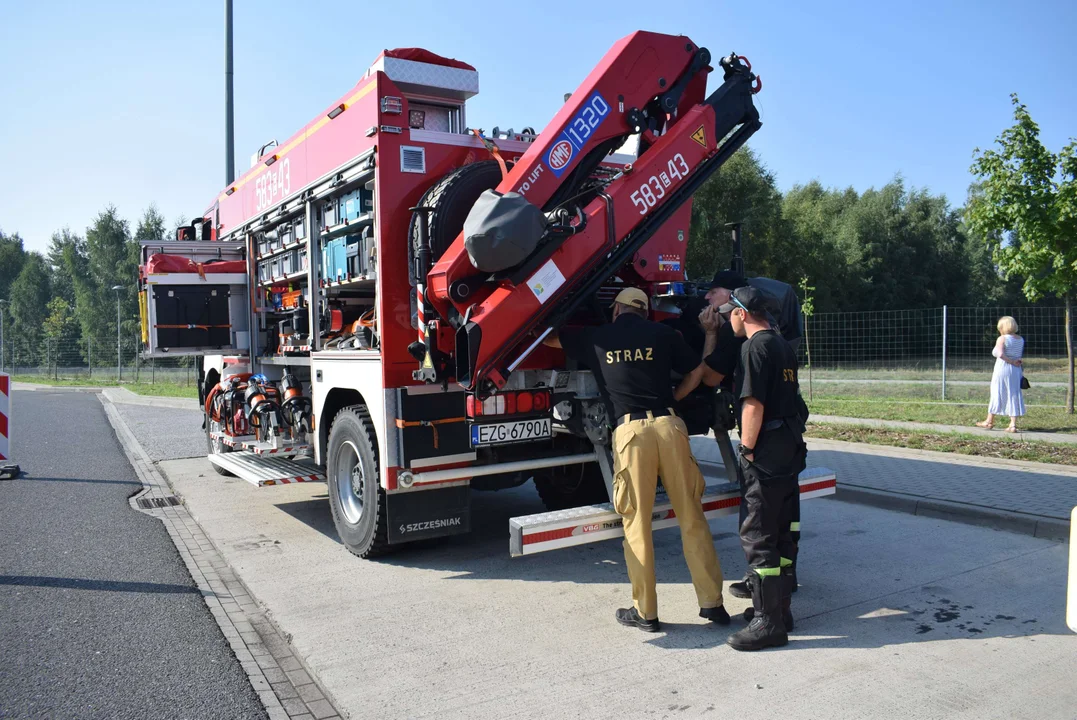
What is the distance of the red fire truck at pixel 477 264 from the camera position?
4.75 m

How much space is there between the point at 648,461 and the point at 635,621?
2.90 feet

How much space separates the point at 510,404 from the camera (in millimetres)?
5371

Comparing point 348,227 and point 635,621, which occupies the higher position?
point 348,227

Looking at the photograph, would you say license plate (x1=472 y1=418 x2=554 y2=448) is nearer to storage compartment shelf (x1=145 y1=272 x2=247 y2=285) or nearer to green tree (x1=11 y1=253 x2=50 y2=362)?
storage compartment shelf (x1=145 y1=272 x2=247 y2=285)

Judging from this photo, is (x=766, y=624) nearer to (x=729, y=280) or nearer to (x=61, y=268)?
(x=729, y=280)

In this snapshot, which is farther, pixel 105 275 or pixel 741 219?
pixel 105 275

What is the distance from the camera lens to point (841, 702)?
347 cm

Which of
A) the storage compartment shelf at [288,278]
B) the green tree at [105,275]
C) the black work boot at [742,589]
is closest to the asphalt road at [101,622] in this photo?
the storage compartment shelf at [288,278]

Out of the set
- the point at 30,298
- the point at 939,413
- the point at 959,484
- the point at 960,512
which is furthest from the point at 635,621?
the point at 30,298

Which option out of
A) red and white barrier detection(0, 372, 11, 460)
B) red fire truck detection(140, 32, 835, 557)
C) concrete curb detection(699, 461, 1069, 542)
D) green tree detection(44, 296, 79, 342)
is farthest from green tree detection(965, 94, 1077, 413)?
green tree detection(44, 296, 79, 342)

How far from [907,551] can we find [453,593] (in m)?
3.27

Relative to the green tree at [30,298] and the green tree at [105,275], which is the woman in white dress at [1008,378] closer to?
the green tree at [105,275]

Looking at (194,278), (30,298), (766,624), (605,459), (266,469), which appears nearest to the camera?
(766,624)

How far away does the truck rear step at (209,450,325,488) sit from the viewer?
6.55 metres
